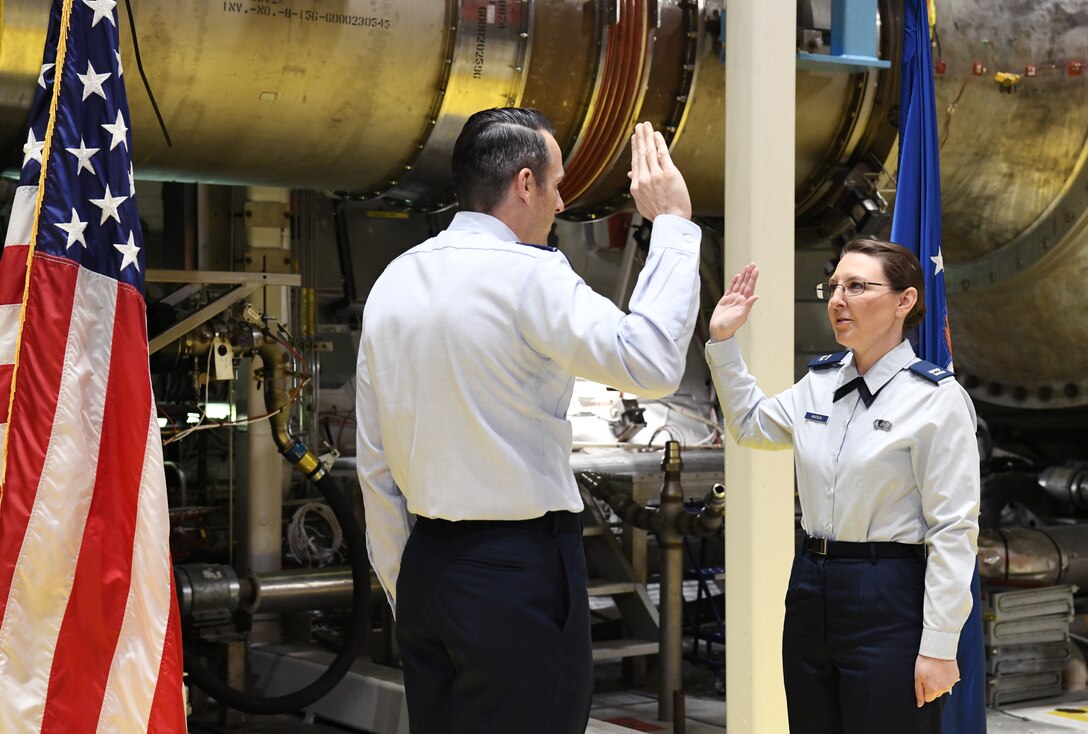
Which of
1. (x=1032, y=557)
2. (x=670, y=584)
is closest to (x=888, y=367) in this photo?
(x=670, y=584)

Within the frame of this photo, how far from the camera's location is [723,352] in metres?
2.43

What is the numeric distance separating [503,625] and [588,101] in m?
2.22

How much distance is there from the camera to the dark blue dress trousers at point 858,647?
2201mm

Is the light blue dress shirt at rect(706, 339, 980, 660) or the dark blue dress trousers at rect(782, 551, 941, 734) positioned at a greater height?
the light blue dress shirt at rect(706, 339, 980, 660)

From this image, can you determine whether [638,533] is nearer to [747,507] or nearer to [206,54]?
[747,507]

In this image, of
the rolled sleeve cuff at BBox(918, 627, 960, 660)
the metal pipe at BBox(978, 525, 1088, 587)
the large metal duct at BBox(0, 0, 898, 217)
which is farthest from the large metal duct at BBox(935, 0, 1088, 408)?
the rolled sleeve cuff at BBox(918, 627, 960, 660)

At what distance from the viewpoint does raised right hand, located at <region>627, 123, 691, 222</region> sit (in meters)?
1.88

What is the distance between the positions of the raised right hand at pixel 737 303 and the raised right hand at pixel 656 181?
0.95 feet

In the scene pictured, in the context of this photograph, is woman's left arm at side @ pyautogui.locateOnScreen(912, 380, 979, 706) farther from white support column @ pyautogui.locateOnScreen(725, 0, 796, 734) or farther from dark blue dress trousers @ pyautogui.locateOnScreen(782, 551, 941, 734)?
white support column @ pyautogui.locateOnScreen(725, 0, 796, 734)

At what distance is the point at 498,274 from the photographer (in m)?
1.86

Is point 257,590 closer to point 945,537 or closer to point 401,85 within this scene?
point 401,85

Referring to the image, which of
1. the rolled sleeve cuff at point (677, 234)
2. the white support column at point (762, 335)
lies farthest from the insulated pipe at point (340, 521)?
the rolled sleeve cuff at point (677, 234)

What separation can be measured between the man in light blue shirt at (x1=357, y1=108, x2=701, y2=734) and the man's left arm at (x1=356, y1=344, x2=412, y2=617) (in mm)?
108

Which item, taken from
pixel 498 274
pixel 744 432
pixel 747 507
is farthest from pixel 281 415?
pixel 498 274
